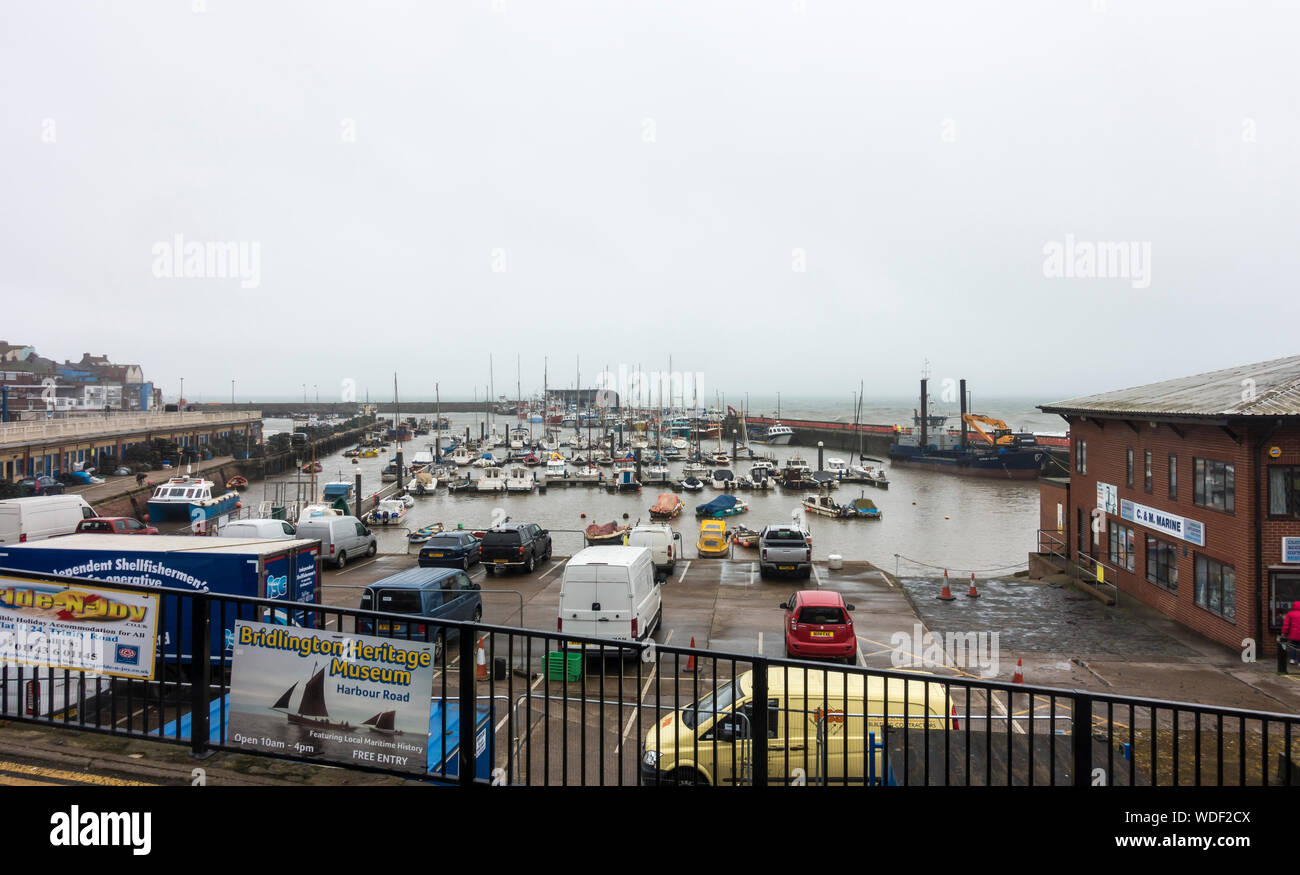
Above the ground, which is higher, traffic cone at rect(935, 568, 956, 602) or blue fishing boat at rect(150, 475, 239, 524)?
blue fishing boat at rect(150, 475, 239, 524)

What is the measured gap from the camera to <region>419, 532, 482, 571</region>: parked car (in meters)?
24.8

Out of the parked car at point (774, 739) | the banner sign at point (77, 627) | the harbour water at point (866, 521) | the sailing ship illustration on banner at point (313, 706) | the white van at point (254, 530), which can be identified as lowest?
Result: the harbour water at point (866, 521)

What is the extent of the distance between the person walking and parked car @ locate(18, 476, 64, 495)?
51800 millimetres

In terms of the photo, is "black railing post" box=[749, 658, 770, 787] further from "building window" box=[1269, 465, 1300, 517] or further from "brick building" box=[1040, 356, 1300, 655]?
"building window" box=[1269, 465, 1300, 517]

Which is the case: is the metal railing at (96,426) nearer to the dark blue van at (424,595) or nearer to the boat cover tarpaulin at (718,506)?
the boat cover tarpaulin at (718,506)

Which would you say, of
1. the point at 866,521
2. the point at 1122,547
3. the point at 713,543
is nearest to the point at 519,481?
the point at 866,521

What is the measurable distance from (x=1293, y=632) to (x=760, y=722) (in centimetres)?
1504

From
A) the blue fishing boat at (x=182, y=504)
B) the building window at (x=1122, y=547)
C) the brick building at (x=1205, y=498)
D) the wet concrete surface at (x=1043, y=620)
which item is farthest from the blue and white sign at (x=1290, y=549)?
the blue fishing boat at (x=182, y=504)

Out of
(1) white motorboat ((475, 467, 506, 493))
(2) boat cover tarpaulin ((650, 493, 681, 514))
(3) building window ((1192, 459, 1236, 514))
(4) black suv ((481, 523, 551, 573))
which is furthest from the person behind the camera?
(1) white motorboat ((475, 467, 506, 493))

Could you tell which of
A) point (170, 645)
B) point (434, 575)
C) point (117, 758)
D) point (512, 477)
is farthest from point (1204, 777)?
point (512, 477)

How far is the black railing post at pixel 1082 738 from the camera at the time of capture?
4.13 m

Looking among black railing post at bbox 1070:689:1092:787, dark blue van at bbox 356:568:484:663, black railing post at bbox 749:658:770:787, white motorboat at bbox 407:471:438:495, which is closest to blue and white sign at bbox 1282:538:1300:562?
black railing post at bbox 1070:689:1092:787

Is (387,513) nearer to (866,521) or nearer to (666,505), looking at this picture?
(666,505)

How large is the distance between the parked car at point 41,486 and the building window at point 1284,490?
51.8m
